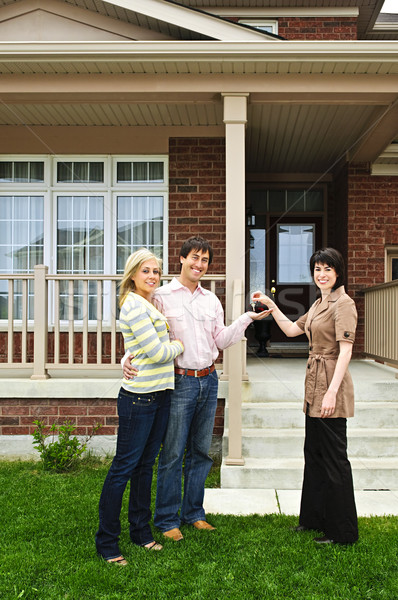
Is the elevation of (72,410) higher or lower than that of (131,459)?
lower

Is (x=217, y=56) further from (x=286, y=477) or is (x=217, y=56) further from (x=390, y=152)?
(x=286, y=477)

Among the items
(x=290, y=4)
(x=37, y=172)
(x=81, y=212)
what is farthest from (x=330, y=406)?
(x=290, y=4)

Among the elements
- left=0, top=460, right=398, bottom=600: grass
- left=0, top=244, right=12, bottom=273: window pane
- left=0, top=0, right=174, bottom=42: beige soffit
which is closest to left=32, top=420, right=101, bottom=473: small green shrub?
left=0, top=460, right=398, bottom=600: grass

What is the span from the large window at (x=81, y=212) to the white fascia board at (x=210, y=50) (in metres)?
1.94

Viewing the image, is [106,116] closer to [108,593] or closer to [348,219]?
[348,219]

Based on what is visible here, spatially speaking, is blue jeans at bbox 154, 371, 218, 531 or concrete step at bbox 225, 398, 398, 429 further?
concrete step at bbox 225, 398, 398, 429

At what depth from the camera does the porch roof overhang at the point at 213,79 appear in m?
4.81

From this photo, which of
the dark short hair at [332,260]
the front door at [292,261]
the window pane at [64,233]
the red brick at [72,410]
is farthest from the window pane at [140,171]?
the dark short hair at [332,260]

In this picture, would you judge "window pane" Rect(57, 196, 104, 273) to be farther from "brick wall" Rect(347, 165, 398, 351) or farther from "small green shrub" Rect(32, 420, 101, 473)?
"brick wall" Rect(347, 165, 398, 351)

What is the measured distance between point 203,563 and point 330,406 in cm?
112

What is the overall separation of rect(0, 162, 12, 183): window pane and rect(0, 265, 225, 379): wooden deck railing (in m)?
1.41

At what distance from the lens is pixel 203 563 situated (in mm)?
2902

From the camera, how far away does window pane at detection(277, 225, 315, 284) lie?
8641 millimetres

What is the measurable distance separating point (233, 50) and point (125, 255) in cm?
Result: 290
